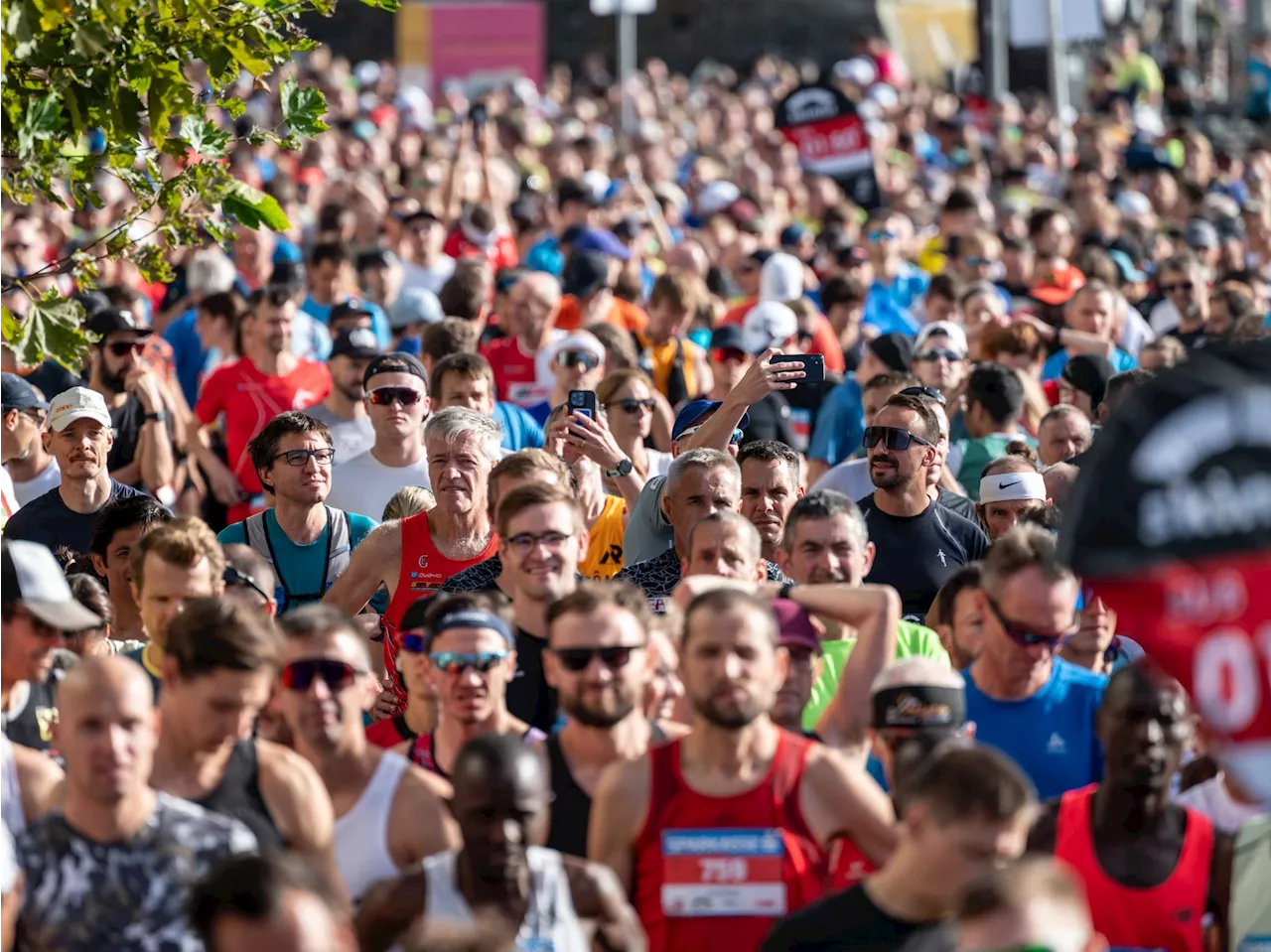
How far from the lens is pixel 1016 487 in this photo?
846cm

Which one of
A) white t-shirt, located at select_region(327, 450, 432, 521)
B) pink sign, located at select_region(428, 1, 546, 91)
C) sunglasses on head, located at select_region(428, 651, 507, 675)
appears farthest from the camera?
pink sign, located at select_region(428, 1, 546, 91)

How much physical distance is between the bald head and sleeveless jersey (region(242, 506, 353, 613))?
3.13 m

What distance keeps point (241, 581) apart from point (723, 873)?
2132mm

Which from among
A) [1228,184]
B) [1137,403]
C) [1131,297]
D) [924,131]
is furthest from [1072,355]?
[924,131]

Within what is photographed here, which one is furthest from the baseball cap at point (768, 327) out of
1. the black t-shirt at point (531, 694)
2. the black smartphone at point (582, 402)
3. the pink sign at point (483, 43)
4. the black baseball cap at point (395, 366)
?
the pink sign at point (483, 43)

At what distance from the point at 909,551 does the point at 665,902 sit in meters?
3.08

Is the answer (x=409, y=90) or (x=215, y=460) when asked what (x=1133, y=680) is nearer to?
(x=215, y=460)

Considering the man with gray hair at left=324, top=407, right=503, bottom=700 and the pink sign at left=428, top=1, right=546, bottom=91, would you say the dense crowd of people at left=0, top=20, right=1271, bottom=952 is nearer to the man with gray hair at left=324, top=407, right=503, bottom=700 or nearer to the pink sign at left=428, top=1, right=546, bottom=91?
the man with gray hair at left=324, top=407, right=503, bottom=700

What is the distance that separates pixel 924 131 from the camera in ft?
85.0

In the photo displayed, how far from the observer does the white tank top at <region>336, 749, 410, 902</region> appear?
5488 mm

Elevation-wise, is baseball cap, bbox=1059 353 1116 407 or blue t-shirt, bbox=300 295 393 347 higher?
blue t-shirt, bbox=300 295 393 347

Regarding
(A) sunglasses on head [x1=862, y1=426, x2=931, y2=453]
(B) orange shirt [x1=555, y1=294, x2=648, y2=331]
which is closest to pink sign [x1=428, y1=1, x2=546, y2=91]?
(B) orange shirt [x1=555, y1=294, x2=648, y2=331]

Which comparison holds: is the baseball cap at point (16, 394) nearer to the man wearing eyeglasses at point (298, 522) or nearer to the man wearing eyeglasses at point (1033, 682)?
the man wearing eyeglasses at point (298, 522)

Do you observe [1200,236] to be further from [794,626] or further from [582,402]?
[794,626]
